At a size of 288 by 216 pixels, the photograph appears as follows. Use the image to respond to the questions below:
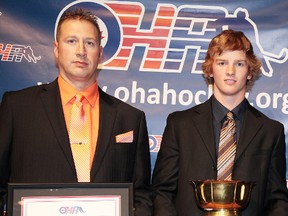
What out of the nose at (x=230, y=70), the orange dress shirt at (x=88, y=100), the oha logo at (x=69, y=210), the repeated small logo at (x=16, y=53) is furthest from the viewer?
the repeated small logo at (x=16, y=53)

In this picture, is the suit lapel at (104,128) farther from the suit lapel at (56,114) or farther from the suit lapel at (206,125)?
the suit lapel at (206,125)

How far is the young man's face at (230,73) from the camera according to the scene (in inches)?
115

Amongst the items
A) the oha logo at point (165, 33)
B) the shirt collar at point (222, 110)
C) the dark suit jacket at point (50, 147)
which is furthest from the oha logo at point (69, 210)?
the oha logo at point (165, 33)

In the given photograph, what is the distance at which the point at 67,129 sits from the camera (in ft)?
9.04

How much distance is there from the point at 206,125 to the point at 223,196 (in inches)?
24.4

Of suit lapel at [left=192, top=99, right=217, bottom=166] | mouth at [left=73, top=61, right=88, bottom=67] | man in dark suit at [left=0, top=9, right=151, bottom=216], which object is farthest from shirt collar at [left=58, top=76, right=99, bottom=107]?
suit lapel at [left=192, top=99, right=217, bottom=166]

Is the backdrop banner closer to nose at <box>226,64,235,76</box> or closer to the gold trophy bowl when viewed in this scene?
nose at <box>226,64,235,76</box>

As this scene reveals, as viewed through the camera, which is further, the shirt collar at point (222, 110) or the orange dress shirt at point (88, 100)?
the shirt collar at point (222, 110)

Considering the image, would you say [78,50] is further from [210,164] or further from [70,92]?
[210,164]

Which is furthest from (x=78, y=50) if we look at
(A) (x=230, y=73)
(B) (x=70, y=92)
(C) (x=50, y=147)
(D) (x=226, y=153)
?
(D) (x=226, y=153)

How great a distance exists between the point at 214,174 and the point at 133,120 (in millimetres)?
484

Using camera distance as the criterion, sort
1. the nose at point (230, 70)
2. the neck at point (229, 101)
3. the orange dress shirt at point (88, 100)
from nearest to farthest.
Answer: the orange dress shirt at point (88, 100)
the nose at point (230, 70)
the neck at point (229, 101)

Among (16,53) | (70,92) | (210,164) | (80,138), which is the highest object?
(16,53)

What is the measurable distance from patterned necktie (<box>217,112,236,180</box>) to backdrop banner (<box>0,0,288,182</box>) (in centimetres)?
65
